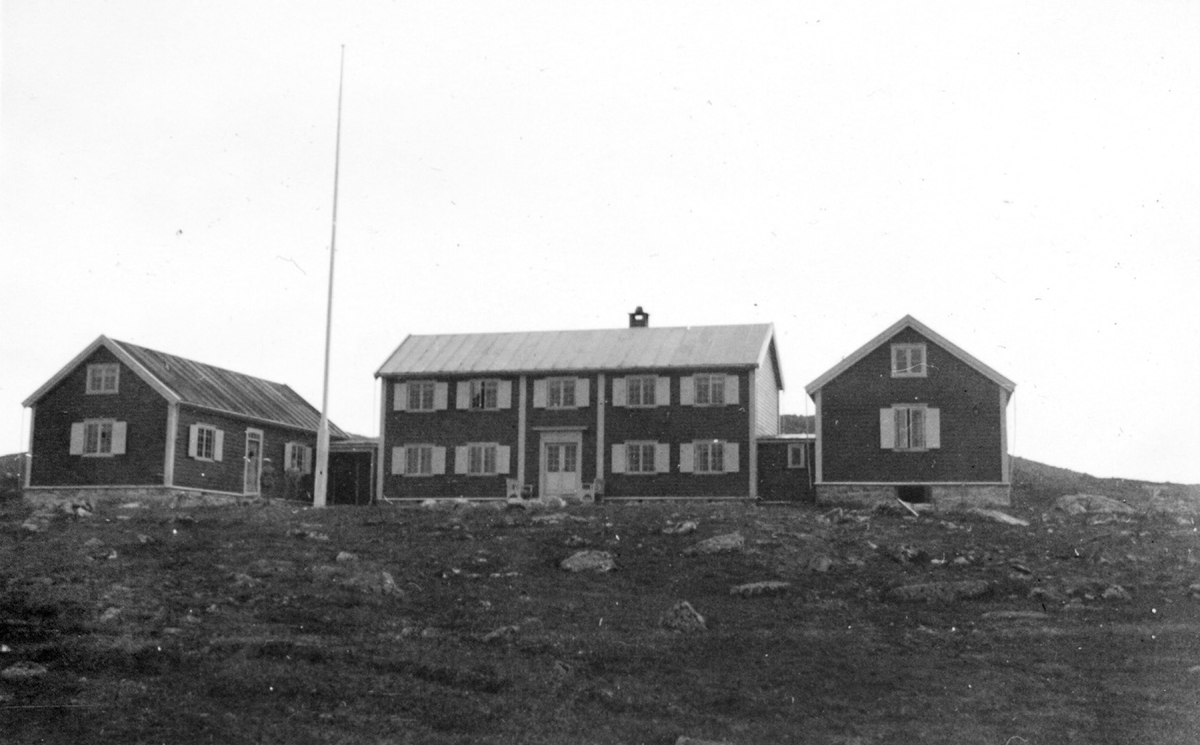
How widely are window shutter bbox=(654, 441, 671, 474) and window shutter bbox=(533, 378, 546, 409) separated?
488 cm

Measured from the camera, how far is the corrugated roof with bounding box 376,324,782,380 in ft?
166

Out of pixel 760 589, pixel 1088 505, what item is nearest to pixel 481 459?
pixel 1088 505

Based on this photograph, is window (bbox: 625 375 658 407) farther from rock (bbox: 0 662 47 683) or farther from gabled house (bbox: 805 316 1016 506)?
rock (bbox: 0 662 47 683)

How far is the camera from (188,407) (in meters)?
49.6

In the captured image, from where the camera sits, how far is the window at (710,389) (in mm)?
49594

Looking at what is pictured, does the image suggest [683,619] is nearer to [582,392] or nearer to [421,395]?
[582,392]

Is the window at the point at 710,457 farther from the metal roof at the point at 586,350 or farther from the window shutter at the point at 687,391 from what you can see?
the metal roof at the point at 586,350

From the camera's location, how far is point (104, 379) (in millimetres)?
49906

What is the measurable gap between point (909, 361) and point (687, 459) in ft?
28.7

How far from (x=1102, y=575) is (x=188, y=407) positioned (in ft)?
108

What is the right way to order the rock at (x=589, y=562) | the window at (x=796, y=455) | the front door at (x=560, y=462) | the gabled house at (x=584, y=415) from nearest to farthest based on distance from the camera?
the rock at (x=589, y=562) < the window at (x=796, y=455) < the gabled house at (x=584, y=415) < the front door at (x=560, y=462)

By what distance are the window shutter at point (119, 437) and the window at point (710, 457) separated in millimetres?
20898

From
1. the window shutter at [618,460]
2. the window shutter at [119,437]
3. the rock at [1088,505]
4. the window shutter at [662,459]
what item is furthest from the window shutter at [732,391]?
the window shutter at [119,437]

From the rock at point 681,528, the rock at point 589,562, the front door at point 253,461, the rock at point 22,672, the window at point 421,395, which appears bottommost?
the rock at point 22,672
